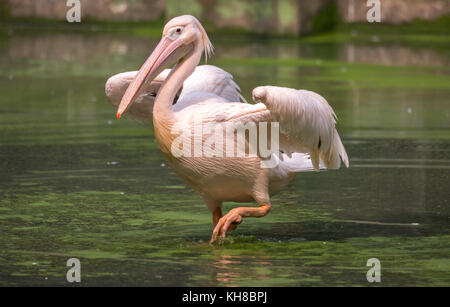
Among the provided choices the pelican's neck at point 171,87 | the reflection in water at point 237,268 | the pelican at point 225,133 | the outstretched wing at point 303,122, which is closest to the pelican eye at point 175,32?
the pelican at point 225,133

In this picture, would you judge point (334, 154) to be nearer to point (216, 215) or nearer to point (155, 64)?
point (216, 215)

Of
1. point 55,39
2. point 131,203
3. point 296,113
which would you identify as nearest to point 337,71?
point 55,39

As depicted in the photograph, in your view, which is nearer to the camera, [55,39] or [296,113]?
[296,113]

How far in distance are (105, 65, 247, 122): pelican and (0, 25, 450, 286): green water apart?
756 millimetres

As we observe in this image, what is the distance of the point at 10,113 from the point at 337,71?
6013 mm

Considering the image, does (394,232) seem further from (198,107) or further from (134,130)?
(134,130)

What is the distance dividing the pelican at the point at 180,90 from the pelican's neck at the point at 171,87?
0.15 metres

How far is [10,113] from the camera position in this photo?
1209cm

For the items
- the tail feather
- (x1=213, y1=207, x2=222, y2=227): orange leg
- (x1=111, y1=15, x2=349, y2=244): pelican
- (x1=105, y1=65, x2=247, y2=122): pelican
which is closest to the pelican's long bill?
(x1=111, y1=15, x2=349, y2=244): pelican

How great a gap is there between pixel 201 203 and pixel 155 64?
1513 mm

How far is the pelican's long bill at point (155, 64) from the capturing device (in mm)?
6562

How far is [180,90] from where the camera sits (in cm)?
721

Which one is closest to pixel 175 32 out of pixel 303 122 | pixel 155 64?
pixel 155 64

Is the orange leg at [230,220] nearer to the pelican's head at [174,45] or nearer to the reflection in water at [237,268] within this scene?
the reflection in water at [237,268]
